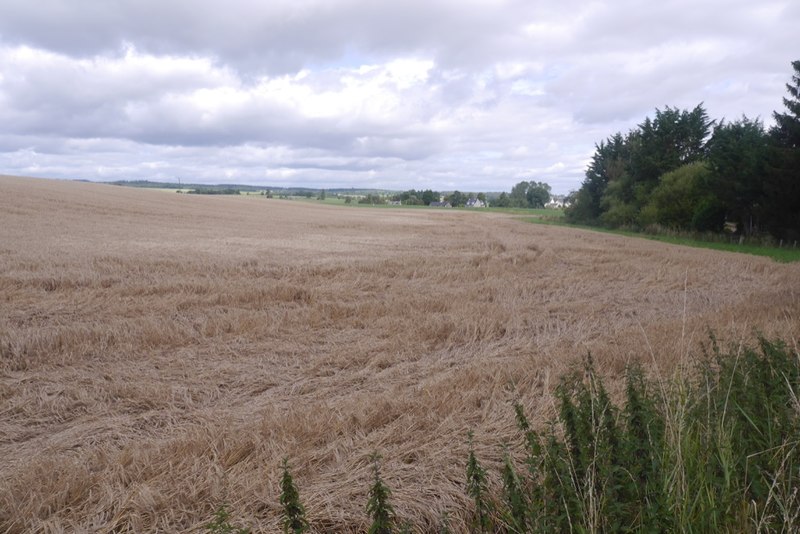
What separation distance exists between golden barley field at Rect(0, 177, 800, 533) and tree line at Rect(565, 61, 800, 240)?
16122 millimetres

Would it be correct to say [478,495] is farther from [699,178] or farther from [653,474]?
[699,178]

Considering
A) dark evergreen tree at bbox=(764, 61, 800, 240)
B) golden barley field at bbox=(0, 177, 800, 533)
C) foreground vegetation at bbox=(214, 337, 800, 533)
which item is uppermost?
dark evergreen tree at bbox=(764, 61, 800, 240)

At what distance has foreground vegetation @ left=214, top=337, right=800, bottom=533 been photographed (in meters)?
2.92

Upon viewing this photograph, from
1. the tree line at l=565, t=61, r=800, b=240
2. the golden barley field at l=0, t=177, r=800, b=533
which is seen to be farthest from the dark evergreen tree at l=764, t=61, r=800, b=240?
the golden barley field at l=0, t=177, r=800, b=533

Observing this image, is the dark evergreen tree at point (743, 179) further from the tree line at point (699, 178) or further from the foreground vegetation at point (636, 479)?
the foreground vegetation at point (636, 479)

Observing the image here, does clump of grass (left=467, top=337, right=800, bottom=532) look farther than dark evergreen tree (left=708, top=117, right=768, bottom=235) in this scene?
No

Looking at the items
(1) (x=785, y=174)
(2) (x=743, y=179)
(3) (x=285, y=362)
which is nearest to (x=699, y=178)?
(2) (x=743, y=179)

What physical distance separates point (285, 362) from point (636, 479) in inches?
188

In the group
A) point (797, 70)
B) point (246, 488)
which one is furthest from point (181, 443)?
point (797, 70)

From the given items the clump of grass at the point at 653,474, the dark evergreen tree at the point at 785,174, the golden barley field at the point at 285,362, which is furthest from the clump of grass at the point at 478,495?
the dark evergreen tree at the point at 785,174

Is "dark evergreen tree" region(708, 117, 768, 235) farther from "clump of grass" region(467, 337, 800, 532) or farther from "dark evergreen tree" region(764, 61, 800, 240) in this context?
"clump of grass" region(467, 337, 800, 532)

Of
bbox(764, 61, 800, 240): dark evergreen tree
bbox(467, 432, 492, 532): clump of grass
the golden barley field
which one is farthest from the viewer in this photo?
bbox(764, 61, 800, 240): dark evergreen tree

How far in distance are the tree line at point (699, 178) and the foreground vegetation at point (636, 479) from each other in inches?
1168

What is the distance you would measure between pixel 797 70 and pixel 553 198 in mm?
113526
